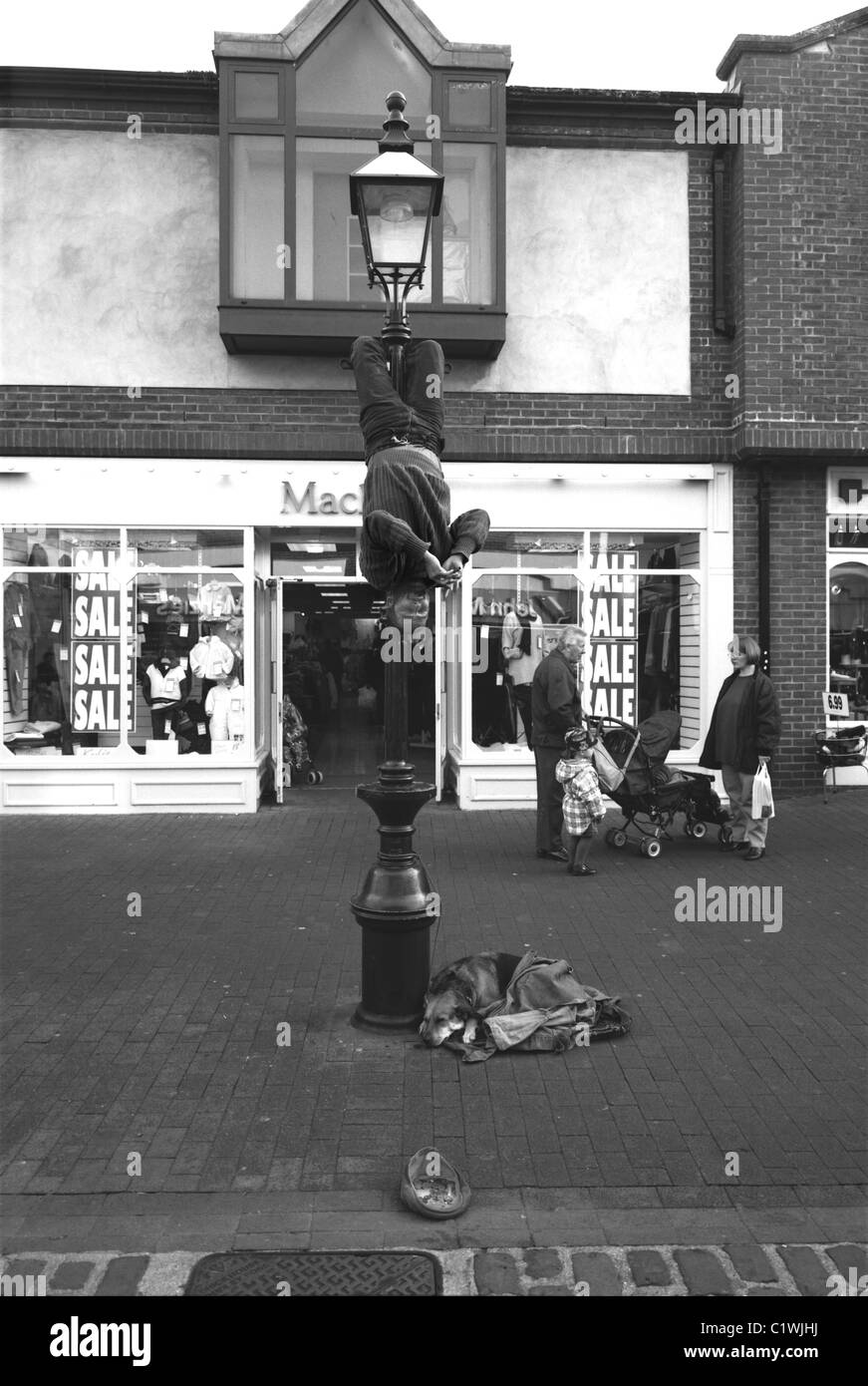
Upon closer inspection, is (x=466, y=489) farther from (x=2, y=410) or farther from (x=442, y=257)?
(x=2, y=410)

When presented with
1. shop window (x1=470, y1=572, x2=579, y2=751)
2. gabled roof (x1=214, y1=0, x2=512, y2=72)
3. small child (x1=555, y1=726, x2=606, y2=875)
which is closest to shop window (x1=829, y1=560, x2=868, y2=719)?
shop window (x1=470, y1=572, x2=579, y2=751)

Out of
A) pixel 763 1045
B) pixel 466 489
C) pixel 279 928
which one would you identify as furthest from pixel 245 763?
pixel 763 1045

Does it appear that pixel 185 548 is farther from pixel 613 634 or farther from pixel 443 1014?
pixel 443 1014

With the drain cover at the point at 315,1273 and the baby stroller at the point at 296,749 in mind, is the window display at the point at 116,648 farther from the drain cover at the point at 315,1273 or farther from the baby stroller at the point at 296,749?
the drain cover at the point at 315,1273

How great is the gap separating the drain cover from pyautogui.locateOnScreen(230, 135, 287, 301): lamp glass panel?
32.9ft

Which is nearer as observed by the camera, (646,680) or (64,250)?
(64,250)

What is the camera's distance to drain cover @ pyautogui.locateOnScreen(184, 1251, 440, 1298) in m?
3.67

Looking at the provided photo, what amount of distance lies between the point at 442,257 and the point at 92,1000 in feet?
28.7

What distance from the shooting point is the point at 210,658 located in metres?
12.6

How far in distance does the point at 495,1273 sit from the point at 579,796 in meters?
5.63

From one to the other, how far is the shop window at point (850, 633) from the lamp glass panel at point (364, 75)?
6717 mm

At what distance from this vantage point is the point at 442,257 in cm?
1220

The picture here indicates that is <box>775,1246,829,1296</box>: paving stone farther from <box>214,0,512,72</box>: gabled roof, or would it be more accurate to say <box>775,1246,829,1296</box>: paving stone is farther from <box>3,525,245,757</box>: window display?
<box>214,0,512,72</box>: gabled roof

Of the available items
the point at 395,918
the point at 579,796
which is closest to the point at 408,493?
the point at 395,918
